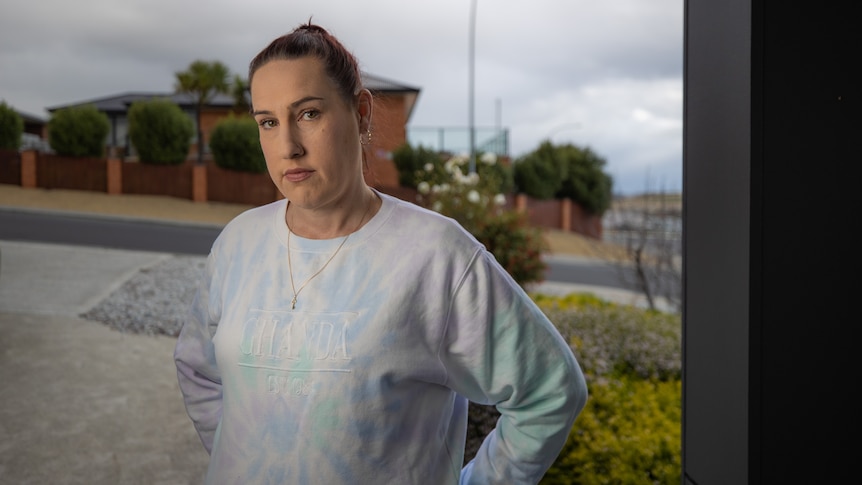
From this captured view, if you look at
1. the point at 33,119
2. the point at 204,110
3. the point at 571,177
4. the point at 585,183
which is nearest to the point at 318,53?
the point at 33,119

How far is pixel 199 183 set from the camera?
62.6 feet

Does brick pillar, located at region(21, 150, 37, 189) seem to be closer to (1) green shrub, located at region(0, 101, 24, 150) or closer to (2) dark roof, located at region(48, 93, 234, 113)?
(1) green shrub, located at region(0, 101, 24, 150)

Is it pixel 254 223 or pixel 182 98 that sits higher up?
pixel 182 98

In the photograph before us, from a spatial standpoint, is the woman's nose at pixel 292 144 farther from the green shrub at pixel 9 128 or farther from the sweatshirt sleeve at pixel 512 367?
the green shrub at pixel 9 128

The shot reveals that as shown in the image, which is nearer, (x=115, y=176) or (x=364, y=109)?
(x=364, y=109)

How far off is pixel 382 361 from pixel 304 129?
1.23 feet

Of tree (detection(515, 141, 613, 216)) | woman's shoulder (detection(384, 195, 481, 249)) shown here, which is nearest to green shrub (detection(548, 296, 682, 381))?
woman's shoulder (detection(384, 195, 481, 249))

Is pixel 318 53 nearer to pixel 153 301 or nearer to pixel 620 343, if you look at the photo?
pixel 620 343

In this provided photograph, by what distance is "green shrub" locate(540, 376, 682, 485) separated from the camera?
2854 millimetres

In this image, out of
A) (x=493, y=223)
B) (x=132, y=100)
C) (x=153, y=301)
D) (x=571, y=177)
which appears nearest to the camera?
(x=153, y=301)

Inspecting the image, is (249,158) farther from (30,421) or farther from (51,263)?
(30,421)

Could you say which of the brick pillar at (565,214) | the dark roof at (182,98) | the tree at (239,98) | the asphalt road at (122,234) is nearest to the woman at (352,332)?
the asphalt road at (122,234)

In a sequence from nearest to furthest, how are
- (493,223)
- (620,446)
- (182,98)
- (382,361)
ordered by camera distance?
(382,361) → (620,446) → (493,223) → (182,98)

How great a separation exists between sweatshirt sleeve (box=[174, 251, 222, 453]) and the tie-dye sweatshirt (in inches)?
6.5
